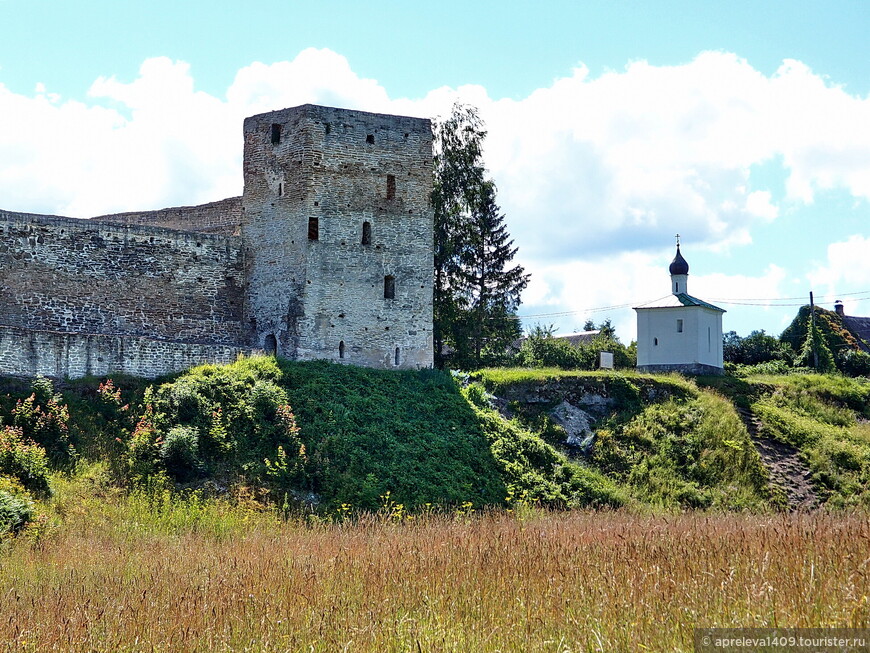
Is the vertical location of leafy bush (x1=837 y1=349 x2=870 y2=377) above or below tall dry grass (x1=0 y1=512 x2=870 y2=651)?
above

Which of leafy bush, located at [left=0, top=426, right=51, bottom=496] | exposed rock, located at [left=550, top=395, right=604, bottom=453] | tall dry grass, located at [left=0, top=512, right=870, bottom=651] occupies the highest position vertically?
exposed rock, located at [left=550, top=395, right=604, bottom=453]

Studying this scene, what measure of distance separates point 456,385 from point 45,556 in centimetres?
1411

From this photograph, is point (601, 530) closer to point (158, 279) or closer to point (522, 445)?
point (522, 445)

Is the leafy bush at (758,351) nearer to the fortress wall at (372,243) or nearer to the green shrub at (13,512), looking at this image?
the fortress wall at (372,243)

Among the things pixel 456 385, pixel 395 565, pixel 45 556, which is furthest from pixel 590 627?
pixel 456 385

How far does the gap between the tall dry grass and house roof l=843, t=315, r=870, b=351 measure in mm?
31384

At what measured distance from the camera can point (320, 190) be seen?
2922 cm

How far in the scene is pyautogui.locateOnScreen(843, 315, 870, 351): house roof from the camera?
45.2 m

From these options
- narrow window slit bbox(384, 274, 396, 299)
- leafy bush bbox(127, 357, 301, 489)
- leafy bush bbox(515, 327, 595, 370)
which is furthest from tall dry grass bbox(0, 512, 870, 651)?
leafy bush bbox(515, 327, 595, 370)

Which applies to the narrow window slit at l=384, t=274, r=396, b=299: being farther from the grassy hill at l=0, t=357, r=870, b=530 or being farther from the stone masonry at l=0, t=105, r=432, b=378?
the grassy hill at l=0, t=357, r=870, b=530

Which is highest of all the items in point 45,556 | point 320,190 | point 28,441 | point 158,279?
point 320,190

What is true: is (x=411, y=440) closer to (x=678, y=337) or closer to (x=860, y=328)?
(x=678, y=337)

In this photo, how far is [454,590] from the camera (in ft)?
41.7

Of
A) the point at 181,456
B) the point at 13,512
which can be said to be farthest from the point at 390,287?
the point at 13,512
